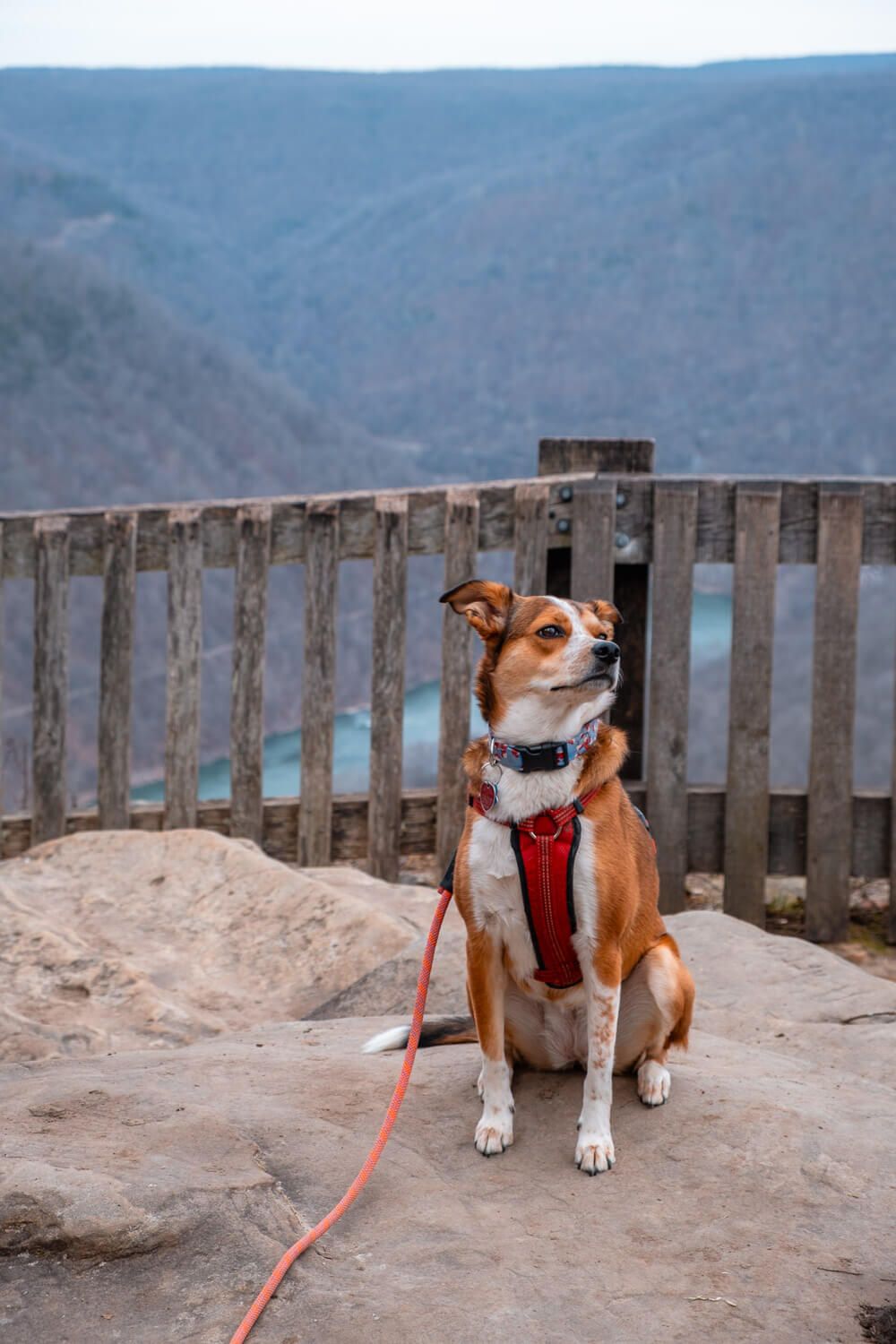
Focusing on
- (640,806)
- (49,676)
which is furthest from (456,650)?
(49,676)

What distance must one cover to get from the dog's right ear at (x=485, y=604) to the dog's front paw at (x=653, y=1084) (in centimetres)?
115

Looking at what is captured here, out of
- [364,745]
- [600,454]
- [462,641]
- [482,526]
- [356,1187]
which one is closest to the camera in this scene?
[356,1187]

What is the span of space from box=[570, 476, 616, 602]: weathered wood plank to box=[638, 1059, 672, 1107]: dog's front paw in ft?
10.0

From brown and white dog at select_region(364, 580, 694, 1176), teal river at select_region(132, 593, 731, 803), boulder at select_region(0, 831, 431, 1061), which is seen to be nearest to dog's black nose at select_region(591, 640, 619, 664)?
brown and white dog at select_region(364, 580, 694, 1176)

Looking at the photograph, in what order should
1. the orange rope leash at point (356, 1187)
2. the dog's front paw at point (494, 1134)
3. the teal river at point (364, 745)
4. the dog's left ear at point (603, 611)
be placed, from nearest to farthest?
1. the orange rope leash at point (356, 1187)
2. the dog's front paw at point (494, 1134)
3. the dog's left ear at point (603, 611)
4. the teal river at point (364, 745)

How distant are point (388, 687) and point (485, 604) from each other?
3.01m

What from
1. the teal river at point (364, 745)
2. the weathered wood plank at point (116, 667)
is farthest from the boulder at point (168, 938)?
the teal river at point (364, 745)

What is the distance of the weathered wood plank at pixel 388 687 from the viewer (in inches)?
237

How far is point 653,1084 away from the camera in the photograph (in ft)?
10.6

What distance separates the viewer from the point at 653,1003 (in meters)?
3.30

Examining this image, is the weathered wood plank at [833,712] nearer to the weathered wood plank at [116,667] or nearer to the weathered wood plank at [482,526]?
the weathered wood plank at [482,526]

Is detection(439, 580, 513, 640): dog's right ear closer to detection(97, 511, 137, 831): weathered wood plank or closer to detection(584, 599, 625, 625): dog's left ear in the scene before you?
detection(584, 599, 625, 625): dog's left ear

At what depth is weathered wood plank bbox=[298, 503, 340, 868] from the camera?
6.05m

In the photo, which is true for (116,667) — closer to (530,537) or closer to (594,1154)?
(530,537)
